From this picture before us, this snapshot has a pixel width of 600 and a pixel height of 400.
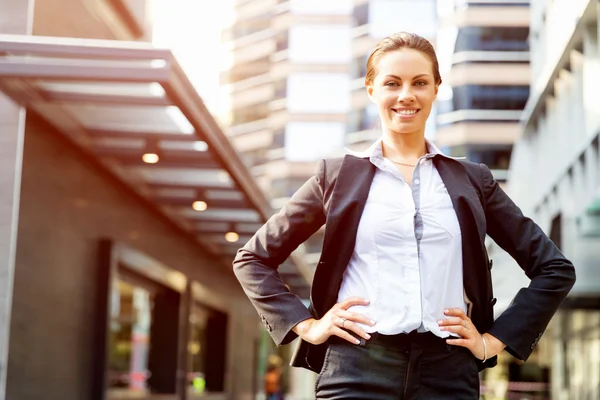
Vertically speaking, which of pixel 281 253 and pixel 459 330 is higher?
pixel 281 253

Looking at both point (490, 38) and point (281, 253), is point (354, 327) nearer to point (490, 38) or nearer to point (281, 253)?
point (281, 253)

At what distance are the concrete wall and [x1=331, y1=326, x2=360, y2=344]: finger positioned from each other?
7.55m

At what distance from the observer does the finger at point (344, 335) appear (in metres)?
2.70

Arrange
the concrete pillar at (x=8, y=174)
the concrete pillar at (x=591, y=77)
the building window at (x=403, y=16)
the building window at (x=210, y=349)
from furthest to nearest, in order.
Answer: the building window at (x=403, y=16) → the building window at (x=210, y=349) → the concrete pillar at (x=591, y=77) → the concrete pillar at (x=8, y=174)

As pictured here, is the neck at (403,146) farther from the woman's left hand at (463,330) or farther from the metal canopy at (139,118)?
the metal canopy at (139,118)

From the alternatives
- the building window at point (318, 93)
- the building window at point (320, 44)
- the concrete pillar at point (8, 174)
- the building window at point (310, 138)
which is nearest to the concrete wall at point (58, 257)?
the concrete pillar at point (8, 174)

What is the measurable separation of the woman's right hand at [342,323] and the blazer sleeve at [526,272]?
333mm

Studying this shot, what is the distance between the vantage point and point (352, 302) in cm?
274

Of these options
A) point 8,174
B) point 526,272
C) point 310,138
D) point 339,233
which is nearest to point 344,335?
point 339,233

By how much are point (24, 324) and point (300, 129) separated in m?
53.7

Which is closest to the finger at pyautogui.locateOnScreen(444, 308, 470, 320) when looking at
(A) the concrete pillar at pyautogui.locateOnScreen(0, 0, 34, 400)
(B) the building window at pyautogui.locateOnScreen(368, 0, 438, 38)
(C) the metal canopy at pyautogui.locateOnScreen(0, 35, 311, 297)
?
(C) the metal canopy at pyautogui.locateOnScreen(0, 35, 311, 297)

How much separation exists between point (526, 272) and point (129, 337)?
13.2 metres

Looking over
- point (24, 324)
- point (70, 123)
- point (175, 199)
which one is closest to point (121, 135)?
point (70, 123)

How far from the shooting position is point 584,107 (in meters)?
19.3
